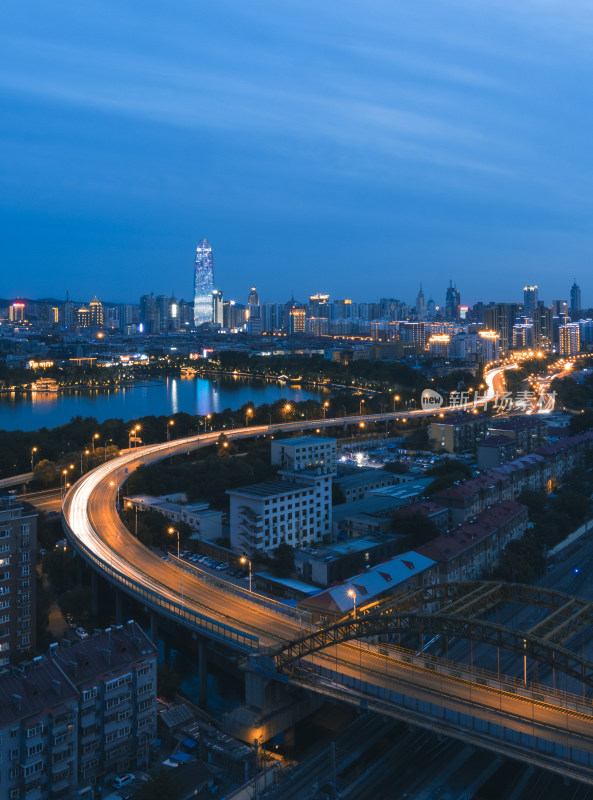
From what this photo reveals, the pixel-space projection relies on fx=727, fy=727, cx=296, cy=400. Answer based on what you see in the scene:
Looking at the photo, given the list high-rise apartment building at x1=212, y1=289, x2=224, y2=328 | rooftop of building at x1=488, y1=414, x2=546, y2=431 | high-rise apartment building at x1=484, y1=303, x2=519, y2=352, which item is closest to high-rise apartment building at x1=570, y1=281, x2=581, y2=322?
high-rise apartment building at x1=484, y1=303, x2=519, y2=352

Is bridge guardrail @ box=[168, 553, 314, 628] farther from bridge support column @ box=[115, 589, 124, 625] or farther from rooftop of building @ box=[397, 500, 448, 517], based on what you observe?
rooftop of building @ box=[397, 500, 448, 517]

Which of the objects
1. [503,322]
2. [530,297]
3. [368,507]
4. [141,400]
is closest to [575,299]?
[530,297]

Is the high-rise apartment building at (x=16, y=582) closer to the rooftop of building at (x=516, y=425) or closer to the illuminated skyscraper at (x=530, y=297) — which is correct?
the rooftop of building at (x=516, y=425)

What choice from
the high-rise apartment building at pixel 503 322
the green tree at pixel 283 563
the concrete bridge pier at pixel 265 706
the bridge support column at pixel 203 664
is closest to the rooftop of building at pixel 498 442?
the green tree at pixel 283 563

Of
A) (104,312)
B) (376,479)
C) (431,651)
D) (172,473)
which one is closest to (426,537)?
(431,651)

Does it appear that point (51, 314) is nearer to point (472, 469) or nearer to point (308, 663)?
point (472, 469)
